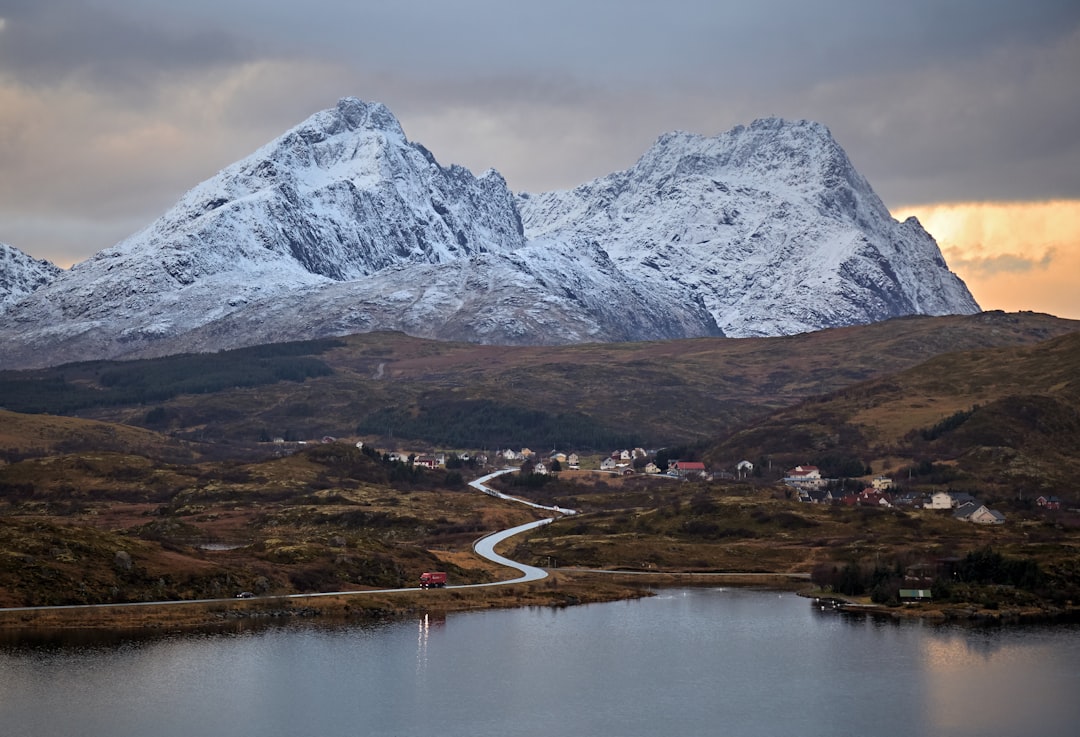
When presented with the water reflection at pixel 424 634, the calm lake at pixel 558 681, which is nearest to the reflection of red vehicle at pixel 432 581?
the water reflection at pixel 424 634

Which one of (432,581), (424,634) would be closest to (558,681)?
(424,634)

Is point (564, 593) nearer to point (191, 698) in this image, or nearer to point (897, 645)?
point (897, 645)

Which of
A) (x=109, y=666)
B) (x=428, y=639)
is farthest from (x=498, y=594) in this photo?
(x=109, y=666)

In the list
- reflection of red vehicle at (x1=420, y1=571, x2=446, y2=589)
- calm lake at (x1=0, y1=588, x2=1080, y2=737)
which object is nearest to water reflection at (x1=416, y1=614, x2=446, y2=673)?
calm lake at (x1=0, y1=588, x2=1080, y2=737)

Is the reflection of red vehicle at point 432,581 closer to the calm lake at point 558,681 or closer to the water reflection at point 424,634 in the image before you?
the water reflection at point 424,634

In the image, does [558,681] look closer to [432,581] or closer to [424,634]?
[424,634]

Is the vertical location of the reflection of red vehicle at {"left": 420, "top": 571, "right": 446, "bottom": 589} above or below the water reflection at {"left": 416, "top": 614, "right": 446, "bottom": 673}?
above

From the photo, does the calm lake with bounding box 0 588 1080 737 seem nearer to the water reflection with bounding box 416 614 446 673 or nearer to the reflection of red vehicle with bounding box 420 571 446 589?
the water reflection with bounding box 416 614 446 673

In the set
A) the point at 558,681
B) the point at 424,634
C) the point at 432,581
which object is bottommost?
the point at 558,681
